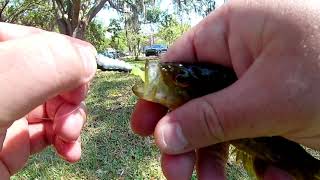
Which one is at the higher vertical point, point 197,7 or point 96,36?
point 197,7

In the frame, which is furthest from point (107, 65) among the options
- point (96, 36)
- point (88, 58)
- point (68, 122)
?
point (96, 36)

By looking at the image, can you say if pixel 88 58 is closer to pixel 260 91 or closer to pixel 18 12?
pixel 260 91

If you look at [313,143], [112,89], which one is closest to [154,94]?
[313,143]

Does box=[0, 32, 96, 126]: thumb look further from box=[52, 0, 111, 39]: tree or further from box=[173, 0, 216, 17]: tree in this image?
box=[173, 0, 216, 17]: tree

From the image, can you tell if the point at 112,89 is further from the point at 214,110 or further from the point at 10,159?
the point at 214,110

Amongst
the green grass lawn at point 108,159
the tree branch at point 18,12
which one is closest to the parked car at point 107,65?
the green grass lawn at point 108,159

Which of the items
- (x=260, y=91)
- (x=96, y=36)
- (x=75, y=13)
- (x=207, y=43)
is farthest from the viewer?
(x=96, y=36)

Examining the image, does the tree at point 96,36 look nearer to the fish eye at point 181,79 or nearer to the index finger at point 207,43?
the index finger at point 207,43
